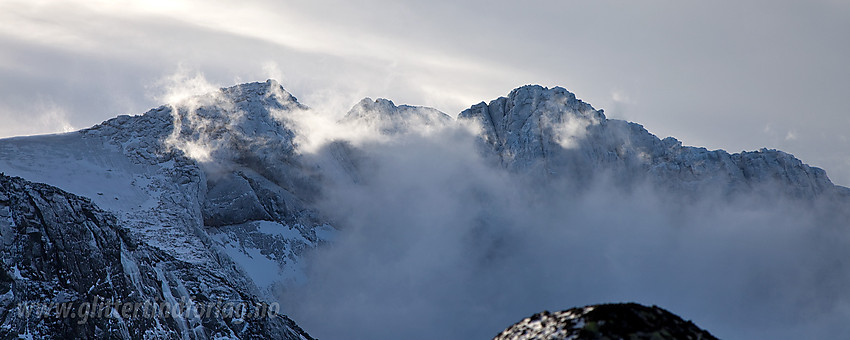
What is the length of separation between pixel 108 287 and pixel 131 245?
71.1 ft

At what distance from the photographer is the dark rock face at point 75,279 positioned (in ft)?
494

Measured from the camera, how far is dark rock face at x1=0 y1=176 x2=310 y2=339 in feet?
494

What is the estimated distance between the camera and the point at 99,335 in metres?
158

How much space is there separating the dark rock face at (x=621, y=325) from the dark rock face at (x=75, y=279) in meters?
135

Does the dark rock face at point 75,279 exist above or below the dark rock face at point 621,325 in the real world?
above

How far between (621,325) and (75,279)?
154 meters

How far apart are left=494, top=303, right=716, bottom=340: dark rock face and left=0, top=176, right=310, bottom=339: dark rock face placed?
442 ft

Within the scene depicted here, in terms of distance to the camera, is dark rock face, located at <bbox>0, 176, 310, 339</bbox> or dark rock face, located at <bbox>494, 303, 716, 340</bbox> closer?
dark rock face, located at <bbox>494, 303, 716, 340</bbox>

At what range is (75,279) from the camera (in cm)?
16338

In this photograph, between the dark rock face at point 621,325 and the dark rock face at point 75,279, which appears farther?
the dark rock face at point 75,279

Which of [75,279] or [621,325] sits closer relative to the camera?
[621,325]

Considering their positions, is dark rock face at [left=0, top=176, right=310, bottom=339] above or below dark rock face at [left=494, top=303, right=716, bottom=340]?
above

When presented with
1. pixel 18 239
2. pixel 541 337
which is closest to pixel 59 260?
pixel 18 239

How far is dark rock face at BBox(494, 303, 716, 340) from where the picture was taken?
3233 cm
